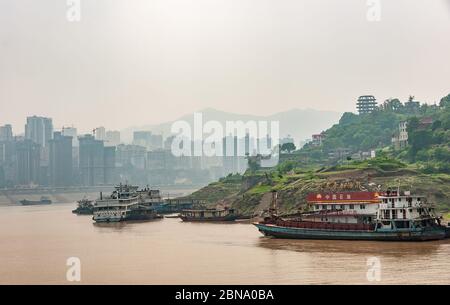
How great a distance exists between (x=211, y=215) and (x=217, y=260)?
868 inches

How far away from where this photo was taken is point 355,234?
2738cm

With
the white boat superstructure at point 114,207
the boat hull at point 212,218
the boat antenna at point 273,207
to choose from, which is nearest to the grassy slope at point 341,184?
the boat antenna at point 273,207

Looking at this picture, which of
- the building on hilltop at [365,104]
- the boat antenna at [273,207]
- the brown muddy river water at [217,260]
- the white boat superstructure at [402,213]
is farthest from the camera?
the building on hilltop at [365,104]

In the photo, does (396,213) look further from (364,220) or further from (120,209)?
(120,209)

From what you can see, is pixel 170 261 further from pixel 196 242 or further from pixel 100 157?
pixel 100 157

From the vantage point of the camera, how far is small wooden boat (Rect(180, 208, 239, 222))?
1695 inches

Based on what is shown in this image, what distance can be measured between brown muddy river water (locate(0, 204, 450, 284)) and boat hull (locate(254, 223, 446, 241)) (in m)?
0.53

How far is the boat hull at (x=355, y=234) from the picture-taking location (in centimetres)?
2648

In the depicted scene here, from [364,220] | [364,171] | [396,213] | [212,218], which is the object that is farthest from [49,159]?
[396,213]

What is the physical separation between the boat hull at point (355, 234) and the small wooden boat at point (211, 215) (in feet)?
43.3

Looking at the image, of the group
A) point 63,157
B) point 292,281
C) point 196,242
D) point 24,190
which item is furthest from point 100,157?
point 292,281

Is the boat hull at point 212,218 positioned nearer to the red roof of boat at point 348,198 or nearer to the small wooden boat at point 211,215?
the small wooden boat at point 211,215

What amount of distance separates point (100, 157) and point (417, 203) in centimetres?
10479

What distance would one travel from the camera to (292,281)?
18.4 metres
